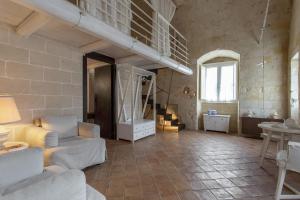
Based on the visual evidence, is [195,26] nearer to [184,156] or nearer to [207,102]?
[207,102]

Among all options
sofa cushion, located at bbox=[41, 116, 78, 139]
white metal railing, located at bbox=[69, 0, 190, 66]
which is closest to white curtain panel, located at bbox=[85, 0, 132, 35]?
white metal railing, located at bbox=[69, 0, 190, 66]

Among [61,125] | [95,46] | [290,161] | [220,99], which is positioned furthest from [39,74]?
[220,99]

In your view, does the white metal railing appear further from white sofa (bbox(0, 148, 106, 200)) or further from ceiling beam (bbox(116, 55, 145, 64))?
white sofa (bbox(0, 148, 106, 200))

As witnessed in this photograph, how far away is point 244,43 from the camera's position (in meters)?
5.64

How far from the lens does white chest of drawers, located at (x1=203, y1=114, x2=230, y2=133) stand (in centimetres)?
605

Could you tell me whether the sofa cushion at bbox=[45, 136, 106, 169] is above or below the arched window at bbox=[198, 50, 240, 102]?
below

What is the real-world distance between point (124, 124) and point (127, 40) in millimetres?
2413

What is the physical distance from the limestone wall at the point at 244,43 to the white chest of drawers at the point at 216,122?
416mm

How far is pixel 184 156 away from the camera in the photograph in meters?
3.53

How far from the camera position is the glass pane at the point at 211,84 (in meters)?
6.66

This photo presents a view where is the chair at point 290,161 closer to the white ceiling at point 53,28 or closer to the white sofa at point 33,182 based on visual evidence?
the white sofa at point 33,182

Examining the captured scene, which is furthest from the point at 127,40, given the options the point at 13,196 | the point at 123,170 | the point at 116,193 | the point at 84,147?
the point at 13,196

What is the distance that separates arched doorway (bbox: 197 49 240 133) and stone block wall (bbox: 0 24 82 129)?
181 inches

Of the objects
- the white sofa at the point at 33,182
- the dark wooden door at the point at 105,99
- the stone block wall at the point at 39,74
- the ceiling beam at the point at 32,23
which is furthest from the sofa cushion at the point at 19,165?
the dark wooden door at the point at 105,99
